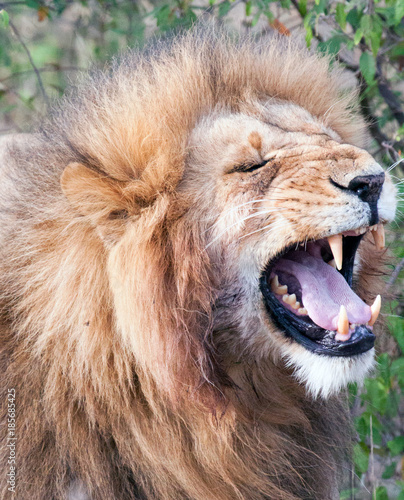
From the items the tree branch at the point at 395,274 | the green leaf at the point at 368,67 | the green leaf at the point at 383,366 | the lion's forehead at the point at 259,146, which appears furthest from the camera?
the green leaf at the point at 368,67

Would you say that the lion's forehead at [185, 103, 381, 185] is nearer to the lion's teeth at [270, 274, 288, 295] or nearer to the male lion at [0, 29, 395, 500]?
the male lion at [0, 29, 395, 500]

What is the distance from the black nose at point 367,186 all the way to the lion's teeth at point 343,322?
33 centimetres

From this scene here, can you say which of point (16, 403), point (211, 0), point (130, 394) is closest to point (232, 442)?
point (130, 394)

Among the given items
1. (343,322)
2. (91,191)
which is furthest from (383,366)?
(91,191)

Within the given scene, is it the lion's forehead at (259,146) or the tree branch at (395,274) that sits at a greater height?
the lion's forehead at (259,146)

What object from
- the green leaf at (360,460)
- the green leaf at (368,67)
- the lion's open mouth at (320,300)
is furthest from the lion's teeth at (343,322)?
the green leaf at (368,67)

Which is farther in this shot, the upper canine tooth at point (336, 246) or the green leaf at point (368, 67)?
the green leaf at point (368, 67)

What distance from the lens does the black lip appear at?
6.64 feet

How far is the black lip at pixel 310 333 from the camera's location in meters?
2.02

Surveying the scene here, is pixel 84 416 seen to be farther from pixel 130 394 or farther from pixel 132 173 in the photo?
pixel 132 173

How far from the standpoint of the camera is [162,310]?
2023mm

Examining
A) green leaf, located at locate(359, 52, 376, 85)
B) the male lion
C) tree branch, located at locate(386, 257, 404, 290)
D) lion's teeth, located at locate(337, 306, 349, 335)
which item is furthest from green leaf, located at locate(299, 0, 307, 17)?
lion's teeth, located at locate(337, 306, 349, 335)

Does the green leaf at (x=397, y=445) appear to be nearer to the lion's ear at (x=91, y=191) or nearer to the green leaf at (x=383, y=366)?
the green leaf at (x=383, y=366)

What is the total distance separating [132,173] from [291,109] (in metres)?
0.60
